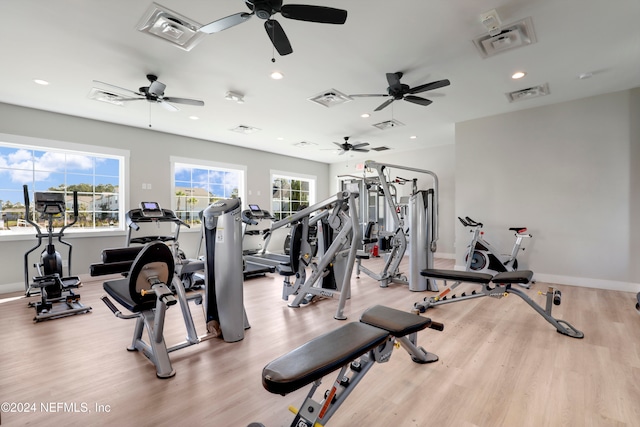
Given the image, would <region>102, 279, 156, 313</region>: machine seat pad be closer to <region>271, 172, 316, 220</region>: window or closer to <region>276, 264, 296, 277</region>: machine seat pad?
<region>276, 264, 296, 277</region>: machine seat pad

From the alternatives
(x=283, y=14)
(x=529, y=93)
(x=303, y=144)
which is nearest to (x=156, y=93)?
(x=283, y=14)

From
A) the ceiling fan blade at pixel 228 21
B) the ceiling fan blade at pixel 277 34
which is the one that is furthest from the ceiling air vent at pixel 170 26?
the ceiling fan blade at pixel 277 34

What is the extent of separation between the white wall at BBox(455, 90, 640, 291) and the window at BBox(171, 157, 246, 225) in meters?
5.32

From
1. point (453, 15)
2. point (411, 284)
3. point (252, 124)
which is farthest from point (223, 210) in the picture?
point (252, 124)

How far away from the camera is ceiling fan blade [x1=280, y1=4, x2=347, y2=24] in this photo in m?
1.99

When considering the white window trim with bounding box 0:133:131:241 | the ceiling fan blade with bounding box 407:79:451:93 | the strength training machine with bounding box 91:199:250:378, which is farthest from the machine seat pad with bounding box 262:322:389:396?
the white window trim with bounding box 0:133:131:241

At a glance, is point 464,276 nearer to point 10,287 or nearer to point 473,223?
point 473,223

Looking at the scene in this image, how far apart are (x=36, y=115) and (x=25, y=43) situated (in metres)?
2.45

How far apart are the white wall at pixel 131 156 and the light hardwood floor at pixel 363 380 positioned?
1886mm

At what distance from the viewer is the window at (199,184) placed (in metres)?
6.64

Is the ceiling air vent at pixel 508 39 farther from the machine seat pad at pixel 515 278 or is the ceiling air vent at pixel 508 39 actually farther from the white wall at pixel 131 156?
the white wall at pixel 131 156

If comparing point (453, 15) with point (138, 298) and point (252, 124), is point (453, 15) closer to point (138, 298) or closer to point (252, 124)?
point (138, 298)

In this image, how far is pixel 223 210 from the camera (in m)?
2.64

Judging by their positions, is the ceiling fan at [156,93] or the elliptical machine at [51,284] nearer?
the elliptical machine at [51,284]
